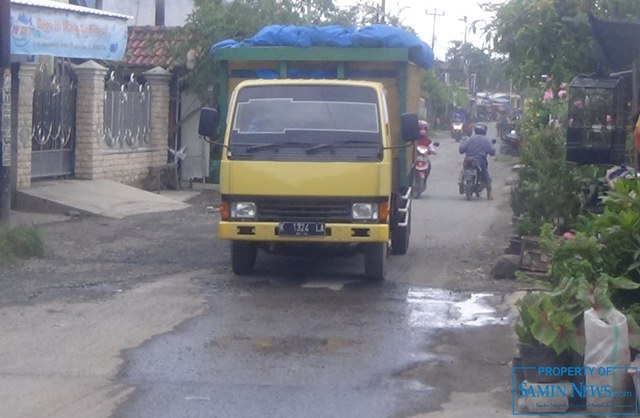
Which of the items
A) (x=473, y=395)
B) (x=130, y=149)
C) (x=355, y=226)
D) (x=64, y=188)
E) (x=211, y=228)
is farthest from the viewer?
(x=130, y=149)

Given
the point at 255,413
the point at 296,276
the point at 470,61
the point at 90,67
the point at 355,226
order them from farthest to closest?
1. the point at 470,61
2. the point at 90,67
3. the point at 296,276
4. the point at 355,226
5. the point at 255,413

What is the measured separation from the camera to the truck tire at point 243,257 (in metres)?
12.0

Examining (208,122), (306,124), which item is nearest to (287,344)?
(306,124)

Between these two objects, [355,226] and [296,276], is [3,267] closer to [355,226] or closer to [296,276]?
→ [296,276]

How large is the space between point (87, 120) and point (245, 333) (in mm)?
11949

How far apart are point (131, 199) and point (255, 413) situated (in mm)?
12886

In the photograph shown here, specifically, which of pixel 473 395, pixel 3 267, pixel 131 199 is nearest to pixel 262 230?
pixel 3 267

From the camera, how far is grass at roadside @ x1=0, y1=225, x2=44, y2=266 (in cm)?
1291

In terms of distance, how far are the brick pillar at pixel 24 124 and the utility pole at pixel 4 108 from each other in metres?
3.26

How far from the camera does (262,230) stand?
1130 cm

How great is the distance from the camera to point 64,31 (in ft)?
54.6

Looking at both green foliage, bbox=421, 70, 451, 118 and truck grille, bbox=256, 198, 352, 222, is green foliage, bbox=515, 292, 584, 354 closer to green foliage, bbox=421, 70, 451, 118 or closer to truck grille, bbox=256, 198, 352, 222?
truck grille, bbox=256, 198, 352, 222

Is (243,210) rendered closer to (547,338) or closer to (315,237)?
(315,237)

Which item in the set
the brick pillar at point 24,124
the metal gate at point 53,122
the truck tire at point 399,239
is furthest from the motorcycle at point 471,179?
the brick pillar at point 24,124
